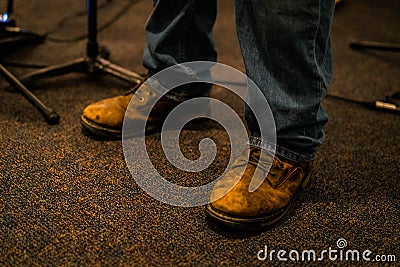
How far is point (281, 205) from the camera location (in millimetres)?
802

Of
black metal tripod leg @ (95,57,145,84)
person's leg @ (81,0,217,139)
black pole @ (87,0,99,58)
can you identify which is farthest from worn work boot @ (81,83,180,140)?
black pole @ (87,0,99,58)

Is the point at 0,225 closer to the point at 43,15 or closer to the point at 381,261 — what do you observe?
the point at 381,261

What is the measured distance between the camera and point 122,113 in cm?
103

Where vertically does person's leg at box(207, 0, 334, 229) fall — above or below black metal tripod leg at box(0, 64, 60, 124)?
above

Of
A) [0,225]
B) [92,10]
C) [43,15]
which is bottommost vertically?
[43,15]

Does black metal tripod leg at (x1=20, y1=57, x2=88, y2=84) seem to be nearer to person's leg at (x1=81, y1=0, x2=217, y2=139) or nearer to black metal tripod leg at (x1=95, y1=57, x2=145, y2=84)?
black metal tripod leg at (x1=95, y1=57, x2=145, y2=84)

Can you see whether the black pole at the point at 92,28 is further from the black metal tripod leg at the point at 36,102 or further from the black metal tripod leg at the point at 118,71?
the black metal tripod leg at the point at 36,102

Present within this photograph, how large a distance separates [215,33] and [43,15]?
2.06ft

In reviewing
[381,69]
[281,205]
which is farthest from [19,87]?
[381,69]

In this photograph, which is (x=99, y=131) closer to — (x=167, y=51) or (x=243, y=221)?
(x=167, y=51)

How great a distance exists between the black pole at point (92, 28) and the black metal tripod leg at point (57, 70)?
30 millimetres

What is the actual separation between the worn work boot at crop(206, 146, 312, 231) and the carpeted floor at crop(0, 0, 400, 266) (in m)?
0.02

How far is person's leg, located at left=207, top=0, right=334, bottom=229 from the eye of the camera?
740 mm

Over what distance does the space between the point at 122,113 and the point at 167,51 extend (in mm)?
159
